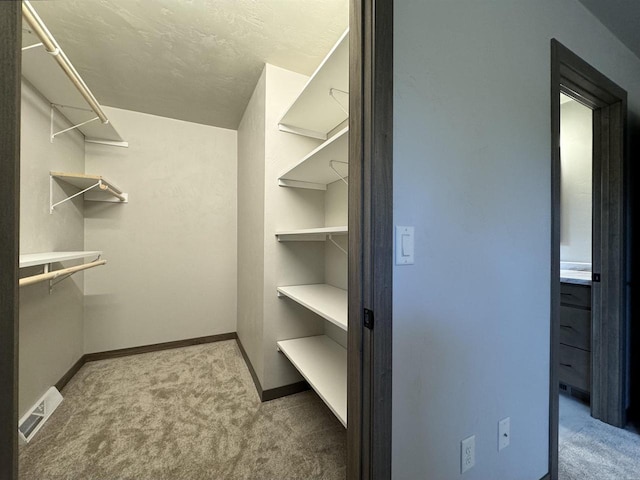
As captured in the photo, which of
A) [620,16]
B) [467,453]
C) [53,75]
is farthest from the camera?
[620,16]

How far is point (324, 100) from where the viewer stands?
159 cm

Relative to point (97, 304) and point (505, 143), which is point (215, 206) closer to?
point (97, 304)

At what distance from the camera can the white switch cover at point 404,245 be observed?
79 cm

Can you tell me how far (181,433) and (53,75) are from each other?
6.75 feet

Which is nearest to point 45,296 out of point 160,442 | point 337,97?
point 160,442

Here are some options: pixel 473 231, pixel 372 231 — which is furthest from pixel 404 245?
pixel 473 231

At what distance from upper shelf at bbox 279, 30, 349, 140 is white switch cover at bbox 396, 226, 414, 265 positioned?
862 millimetres

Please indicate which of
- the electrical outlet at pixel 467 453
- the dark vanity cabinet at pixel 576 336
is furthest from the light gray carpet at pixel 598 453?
the electrical outlet at pixel 467 453

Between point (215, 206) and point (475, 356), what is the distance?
9.26 ft

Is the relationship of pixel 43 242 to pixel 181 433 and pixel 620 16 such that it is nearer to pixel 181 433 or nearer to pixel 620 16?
pixel 181 433

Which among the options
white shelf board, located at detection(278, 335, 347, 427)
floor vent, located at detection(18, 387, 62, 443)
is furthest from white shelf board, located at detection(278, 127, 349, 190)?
floor vent, located at detection(18, 387, 62, 443)

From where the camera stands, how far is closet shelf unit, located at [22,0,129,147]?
39.6 inches

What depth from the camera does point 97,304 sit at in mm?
2492

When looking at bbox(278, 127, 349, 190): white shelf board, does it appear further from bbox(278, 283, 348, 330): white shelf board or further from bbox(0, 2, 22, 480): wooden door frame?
bbox(0, 2, 22, 480): wooden door frame
